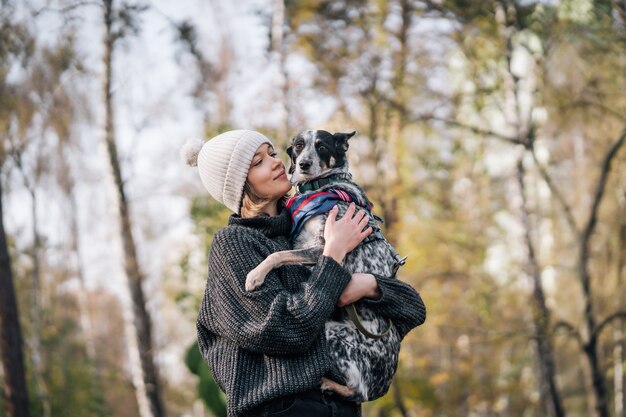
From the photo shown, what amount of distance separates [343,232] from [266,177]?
393 millimetres

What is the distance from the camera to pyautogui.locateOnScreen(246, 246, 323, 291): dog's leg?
8.19ft

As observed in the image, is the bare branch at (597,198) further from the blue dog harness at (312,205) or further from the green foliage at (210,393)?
the blue dog harness at (312,205)

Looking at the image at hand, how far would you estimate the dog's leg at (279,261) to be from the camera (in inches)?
98.3

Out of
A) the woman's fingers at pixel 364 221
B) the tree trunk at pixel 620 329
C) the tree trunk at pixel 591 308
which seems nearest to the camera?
the woman's fingers at pixel 364 221

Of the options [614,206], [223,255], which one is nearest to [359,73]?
[614,206]

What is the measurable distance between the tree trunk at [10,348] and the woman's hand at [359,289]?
24.3 ft

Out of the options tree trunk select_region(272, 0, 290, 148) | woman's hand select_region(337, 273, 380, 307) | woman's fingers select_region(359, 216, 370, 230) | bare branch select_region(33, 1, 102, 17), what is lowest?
tree trunk select_region(272, 0, 290, 148)

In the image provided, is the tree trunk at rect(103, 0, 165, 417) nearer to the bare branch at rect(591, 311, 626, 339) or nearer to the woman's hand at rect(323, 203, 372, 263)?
the bare branch at rect(591, 311, 626, 339)

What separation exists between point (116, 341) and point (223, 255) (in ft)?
105

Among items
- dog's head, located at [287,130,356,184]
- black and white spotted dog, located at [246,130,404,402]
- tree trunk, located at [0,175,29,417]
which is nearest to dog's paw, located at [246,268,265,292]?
black and white spotted dog, located at [246,130,404,402]

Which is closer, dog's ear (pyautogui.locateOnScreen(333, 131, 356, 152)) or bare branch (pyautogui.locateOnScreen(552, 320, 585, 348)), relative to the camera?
dog's ear (pyautogui.locateOnScreen(333, 131, 356, 152))

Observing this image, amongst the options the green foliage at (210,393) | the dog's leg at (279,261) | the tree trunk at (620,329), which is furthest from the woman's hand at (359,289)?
the tree trunk at (620,329)

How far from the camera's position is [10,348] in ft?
29.6

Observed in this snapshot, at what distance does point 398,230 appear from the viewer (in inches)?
497
